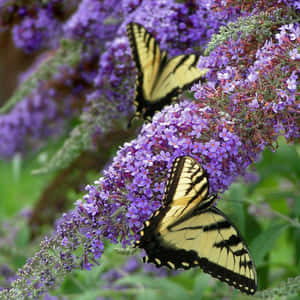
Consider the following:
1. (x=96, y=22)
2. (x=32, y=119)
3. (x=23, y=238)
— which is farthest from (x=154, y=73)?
(x=23, y=238)

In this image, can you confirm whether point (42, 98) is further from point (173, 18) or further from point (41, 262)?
point (41, 262)

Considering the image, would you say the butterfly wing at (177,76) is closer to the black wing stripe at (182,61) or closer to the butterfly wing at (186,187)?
the black wing stripe at (182,61)

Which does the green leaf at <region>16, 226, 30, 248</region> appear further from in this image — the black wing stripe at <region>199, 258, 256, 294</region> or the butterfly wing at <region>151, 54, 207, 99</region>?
the black wing stripe at <region>199, 258, 256, 294</region>

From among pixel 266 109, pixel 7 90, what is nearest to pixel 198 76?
pixel 266 109

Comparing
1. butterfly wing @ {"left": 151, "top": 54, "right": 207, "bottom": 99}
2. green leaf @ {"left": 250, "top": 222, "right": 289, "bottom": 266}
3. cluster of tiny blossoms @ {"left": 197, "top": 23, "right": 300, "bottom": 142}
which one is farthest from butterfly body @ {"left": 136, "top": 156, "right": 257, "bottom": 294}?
butterfly wing @ {"left": 151, "top": 54, "right": 207, "bottom": 99}

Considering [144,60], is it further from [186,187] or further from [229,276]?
[229,276]
